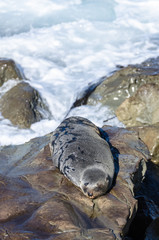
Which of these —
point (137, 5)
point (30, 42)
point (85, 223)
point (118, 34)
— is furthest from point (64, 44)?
point (85, 223)

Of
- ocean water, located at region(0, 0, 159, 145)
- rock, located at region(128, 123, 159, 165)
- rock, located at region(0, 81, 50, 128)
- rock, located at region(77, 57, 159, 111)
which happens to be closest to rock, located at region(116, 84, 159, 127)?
ocean water, located at region(0, 0, 159, 145)

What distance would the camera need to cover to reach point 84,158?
3826mm

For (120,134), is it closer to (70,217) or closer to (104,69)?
(70,217)

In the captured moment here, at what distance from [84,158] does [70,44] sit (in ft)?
31.6

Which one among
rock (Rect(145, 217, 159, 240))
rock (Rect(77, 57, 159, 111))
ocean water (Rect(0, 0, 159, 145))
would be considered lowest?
ocean water (Rect(0, 0, 159, 145))

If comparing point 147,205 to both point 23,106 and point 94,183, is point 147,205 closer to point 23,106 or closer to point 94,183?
point 94,183

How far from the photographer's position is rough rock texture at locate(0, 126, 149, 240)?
118 inches

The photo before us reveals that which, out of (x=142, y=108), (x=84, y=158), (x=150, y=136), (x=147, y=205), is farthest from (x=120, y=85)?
(x=84, y=158)

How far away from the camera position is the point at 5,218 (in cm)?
316

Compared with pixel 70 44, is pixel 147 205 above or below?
above

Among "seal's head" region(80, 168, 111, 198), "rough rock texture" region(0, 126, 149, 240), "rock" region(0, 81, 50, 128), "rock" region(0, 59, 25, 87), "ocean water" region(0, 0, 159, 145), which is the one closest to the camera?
"rough rock texture" region(0, 126, 149, 240)

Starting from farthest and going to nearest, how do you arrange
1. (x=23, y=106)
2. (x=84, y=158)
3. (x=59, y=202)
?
(x=23, y=106), (x=84, y=158), (x=59, y=202)

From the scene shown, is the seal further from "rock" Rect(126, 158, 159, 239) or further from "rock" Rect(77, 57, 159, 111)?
"rock" Rect(77, 57, 159, 111)

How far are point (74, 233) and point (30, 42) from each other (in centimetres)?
1070
